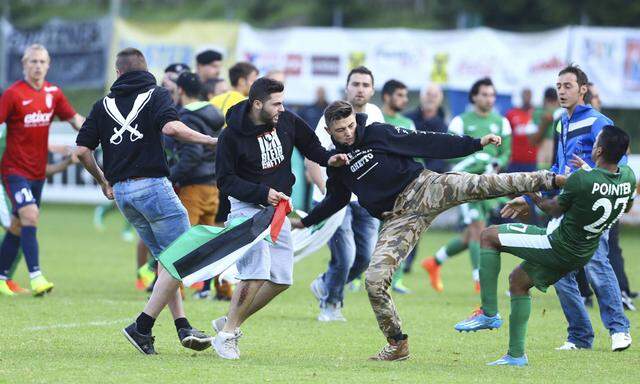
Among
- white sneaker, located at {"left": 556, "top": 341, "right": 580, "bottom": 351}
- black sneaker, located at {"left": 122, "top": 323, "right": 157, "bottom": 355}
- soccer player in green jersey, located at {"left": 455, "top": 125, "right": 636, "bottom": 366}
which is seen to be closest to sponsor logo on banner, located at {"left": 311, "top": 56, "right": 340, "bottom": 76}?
white sneaker, located at {"left": 556, "top": 341, "right": 580, "bottom": 351}

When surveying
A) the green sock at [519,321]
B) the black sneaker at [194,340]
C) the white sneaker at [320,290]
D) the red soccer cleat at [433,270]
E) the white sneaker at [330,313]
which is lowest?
the red soccer cleat at [433,270]

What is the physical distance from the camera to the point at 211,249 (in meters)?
8.73

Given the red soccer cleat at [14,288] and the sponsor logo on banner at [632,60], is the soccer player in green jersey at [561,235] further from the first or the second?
the sponsor logo on banner at [632,60]

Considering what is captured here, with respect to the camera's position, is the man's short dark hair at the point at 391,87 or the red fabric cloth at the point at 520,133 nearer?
the man's short dark hair at the point at 391,87

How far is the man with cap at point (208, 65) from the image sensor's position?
45.0 feet

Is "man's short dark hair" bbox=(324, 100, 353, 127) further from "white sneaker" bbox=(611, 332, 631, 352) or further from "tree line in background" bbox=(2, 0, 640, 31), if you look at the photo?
"tree line in background" bbox=(2, 0, 640, 31)

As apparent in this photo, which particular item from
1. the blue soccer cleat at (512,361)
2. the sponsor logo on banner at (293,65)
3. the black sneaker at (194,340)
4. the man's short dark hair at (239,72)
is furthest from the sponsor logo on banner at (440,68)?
the black sneaker at (194,340)

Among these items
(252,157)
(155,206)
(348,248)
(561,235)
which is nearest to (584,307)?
(561,235)

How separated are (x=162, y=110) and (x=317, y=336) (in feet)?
8.57

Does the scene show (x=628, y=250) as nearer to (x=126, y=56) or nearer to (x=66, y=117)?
(x=66, y=117)

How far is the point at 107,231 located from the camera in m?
23.4

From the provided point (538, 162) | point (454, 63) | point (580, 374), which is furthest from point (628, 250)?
point (580, 374)

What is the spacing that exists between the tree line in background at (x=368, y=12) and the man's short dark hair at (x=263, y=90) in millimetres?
18799

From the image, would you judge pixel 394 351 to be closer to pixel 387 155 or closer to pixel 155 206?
pixel 387 155
